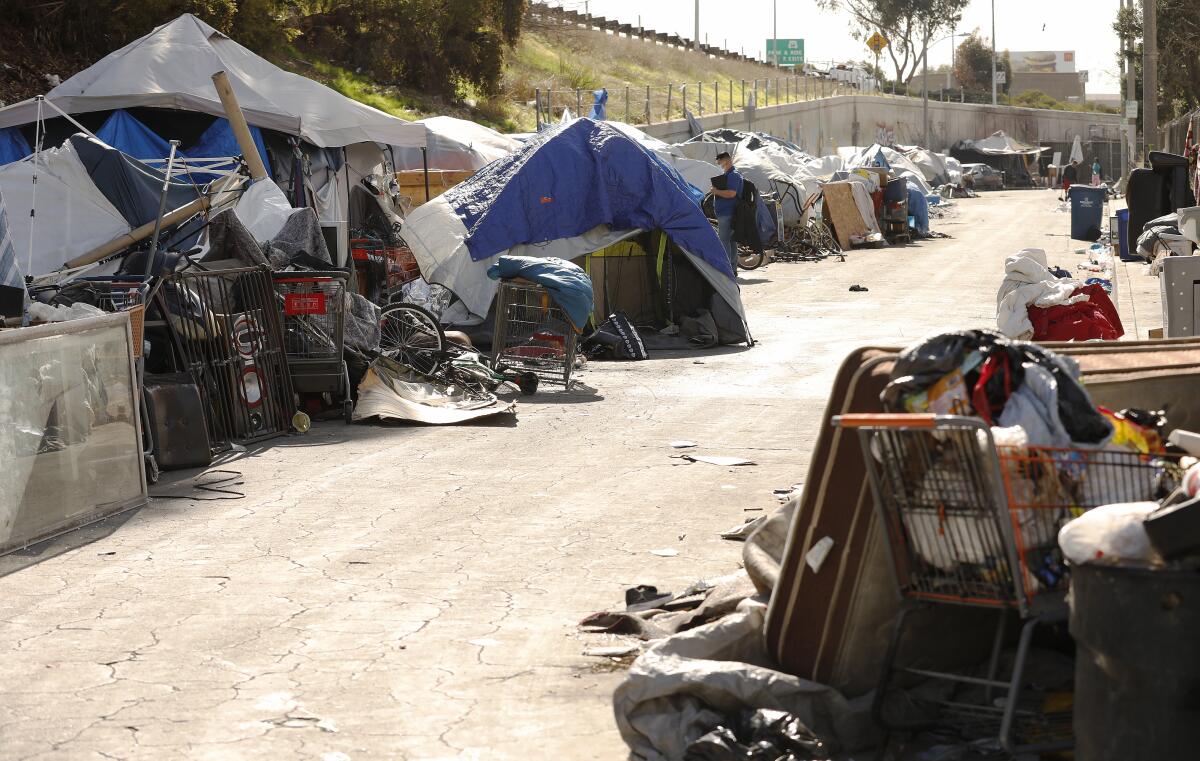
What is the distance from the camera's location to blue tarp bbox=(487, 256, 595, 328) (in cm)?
1310

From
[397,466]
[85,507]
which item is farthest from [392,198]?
[85,507]

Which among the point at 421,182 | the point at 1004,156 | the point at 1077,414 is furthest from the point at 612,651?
the point at 1004,156

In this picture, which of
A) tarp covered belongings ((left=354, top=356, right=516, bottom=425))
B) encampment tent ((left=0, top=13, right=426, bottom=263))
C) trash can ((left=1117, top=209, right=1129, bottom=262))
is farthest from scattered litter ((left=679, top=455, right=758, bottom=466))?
trash can ((left=1117, top=209, right=1129, bottom=262))

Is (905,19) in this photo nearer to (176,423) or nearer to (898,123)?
(898,123)

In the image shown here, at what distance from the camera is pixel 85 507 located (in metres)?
8.00

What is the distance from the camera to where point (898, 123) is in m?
85.9

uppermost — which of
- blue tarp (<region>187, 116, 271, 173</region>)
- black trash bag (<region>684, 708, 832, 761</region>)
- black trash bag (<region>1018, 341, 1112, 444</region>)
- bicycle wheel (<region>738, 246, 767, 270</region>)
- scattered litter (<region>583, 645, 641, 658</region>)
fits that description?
blue tarp (<region>187, 116, 271, 173</region>)

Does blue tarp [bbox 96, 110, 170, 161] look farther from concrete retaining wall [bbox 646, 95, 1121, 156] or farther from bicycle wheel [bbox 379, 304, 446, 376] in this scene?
concrete retaining wall [bbox 646, 95, 1121, 156]

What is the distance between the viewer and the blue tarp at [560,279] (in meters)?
13.1

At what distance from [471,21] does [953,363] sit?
37771 mm

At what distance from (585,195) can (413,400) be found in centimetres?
545

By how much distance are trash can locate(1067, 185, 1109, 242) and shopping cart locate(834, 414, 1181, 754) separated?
30196mm

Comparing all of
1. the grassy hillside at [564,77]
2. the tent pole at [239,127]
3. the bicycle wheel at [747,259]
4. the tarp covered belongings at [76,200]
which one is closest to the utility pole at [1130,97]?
the bicycle wheel at [747,259]

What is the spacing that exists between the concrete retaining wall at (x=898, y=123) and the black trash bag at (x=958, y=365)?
44.2 metres
